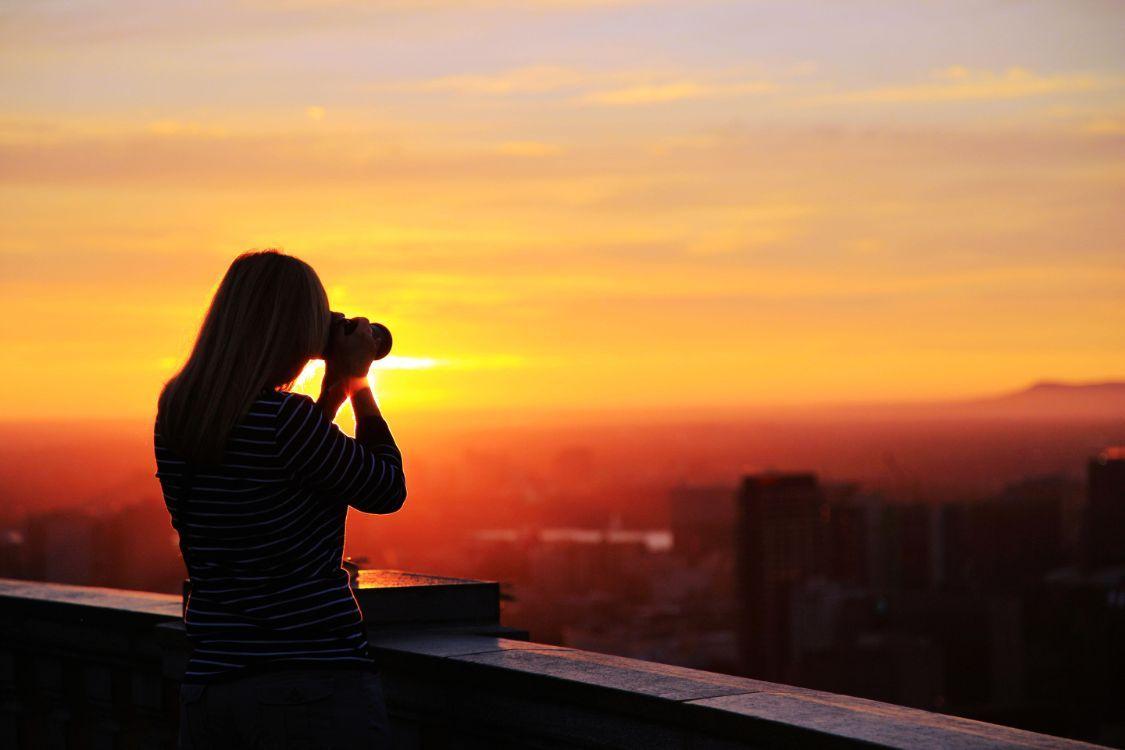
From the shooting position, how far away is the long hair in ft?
9.67

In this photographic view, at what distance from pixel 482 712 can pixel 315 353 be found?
1198mm

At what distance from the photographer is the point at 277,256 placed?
3.05 m

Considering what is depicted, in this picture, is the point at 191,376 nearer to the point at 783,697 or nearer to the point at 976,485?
the point at 783,697

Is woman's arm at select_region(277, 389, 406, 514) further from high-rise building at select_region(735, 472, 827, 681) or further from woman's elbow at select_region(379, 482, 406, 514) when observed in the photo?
high-rise building at select_region(735, 472, 827, 681)

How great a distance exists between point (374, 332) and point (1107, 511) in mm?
125709

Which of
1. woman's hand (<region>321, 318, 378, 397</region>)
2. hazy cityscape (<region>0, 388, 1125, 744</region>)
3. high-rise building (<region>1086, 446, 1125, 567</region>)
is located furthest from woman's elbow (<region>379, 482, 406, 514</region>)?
high-rise building (<region>1086, 446, 1125, 567</region>)

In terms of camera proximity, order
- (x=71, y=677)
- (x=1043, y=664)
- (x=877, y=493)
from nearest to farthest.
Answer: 1. (x=71, y=677)
2. (x=1043, y=664)
3. (x=877, y=493)

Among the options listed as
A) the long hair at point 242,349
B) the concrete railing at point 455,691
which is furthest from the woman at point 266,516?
the concrete railing at point 455,691

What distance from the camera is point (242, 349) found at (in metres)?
2.99

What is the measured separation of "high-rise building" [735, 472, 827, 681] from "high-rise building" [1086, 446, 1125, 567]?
23133mm

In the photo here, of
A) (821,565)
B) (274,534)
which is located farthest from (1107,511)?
(274,534)

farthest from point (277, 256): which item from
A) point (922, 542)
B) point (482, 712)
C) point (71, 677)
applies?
point (922, 542)

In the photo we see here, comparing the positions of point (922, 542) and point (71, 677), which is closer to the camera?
point (71, 677)

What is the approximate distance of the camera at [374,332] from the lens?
3238mm
